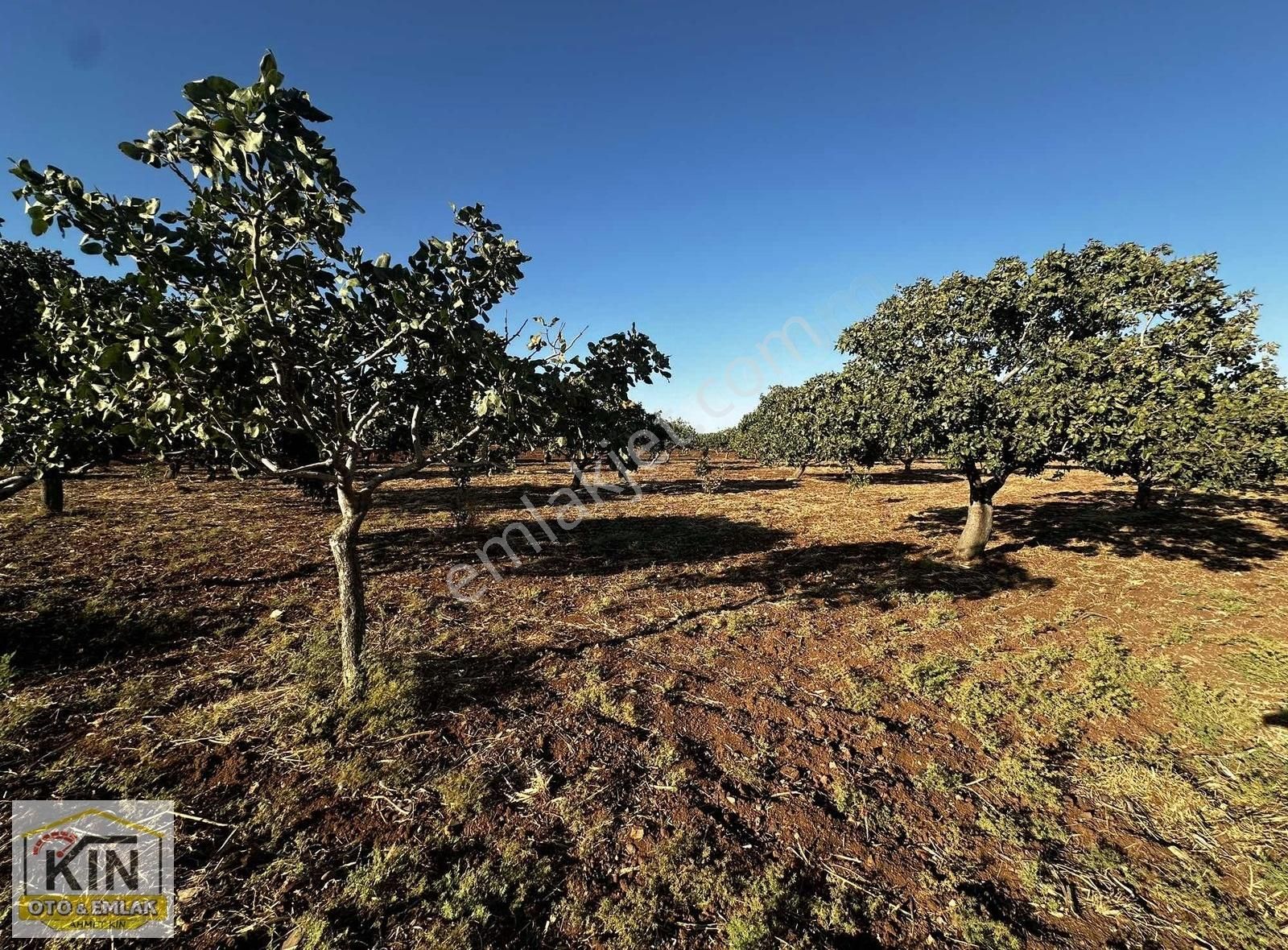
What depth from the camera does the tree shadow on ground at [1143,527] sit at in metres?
15.0

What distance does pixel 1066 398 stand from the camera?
34.9 ft

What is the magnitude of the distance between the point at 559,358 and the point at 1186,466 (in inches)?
537

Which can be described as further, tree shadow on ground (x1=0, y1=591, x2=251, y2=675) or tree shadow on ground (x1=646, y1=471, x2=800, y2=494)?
tree shadow on ground (x1=646, y1=471, x2=800, y2=494)

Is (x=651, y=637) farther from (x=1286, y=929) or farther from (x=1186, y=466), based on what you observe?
(x=1186, y=466)

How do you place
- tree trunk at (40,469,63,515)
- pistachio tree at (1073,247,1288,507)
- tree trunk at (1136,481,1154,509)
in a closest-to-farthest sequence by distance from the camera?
1. pistachio tree at (1073,247,1288,507)
2. tree trunk at (40,469,63,515)
3. tree trunk at (1136,481,1154,509)

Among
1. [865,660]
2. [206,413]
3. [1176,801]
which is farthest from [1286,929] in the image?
[206,413]

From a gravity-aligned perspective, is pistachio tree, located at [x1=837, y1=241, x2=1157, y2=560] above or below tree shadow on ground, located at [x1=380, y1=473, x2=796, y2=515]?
above

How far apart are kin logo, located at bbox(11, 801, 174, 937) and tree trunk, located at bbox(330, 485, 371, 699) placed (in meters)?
2.33

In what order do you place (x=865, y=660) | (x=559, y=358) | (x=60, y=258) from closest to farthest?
(x=559, y=358), (x=865, y=660), (x=60, y=258)

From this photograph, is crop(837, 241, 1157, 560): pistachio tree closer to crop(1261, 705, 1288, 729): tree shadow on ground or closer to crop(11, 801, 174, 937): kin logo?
crop(1261, 705, 1288, 729): tree shadow on ground

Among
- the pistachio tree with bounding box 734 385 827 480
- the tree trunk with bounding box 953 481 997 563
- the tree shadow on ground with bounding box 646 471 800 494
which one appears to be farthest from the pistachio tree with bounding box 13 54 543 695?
the tree shadow on ground with bounding box 646 471 800 494

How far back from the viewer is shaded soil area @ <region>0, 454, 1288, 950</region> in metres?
4.24

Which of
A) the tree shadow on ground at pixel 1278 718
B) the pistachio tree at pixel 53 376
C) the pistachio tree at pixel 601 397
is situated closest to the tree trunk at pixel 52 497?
the pistachio tree at pixel 53 376

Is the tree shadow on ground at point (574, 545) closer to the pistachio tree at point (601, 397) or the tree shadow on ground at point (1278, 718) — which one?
the pistachio tree at point (601, 397)
